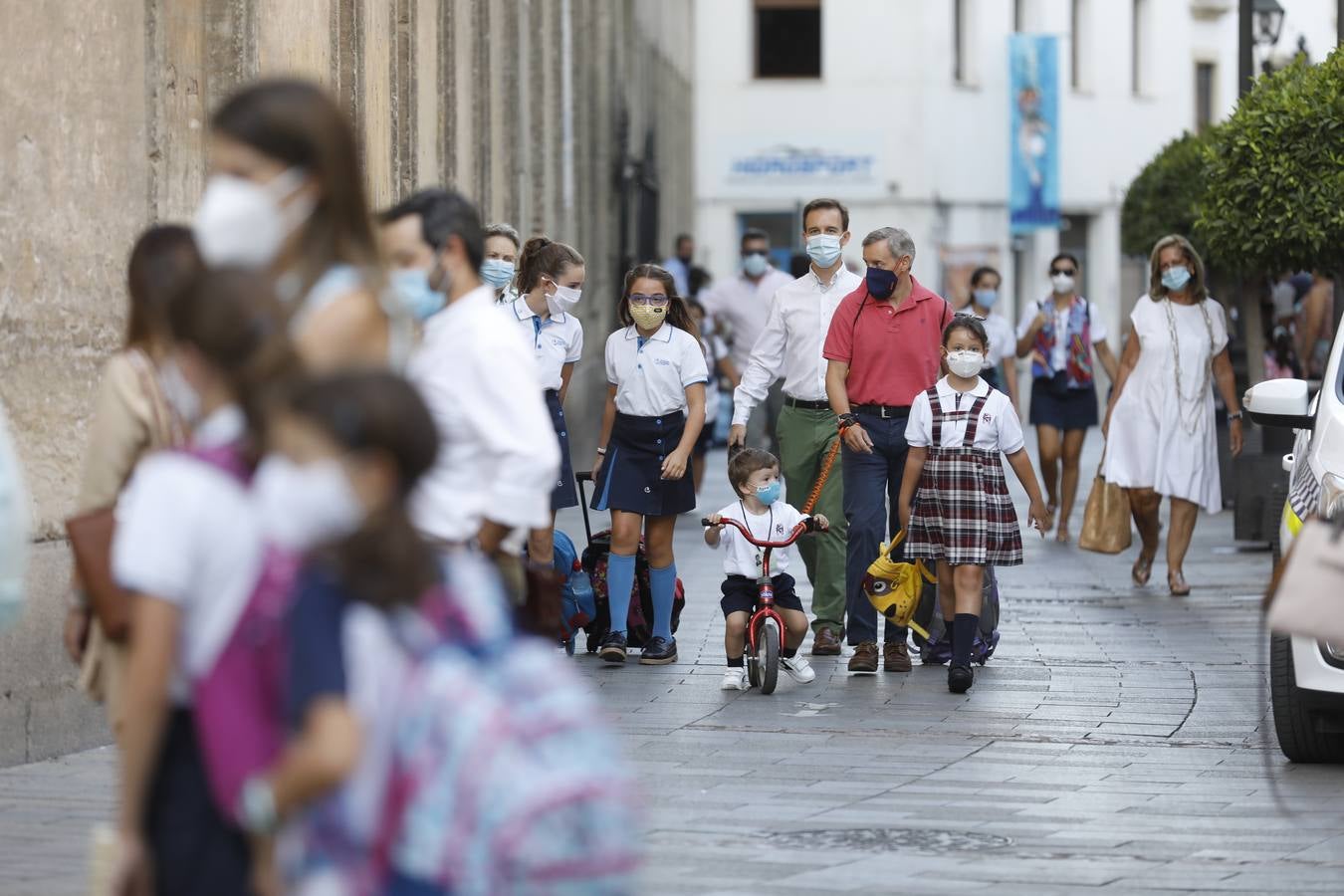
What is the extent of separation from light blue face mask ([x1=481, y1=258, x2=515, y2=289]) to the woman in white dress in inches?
188

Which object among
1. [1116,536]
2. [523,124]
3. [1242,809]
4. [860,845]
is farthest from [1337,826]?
[523,124]

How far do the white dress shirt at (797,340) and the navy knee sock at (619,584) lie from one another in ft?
3.03

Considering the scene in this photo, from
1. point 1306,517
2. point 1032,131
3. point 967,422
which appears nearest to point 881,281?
point 967,422

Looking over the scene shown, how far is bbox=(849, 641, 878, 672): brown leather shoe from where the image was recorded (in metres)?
10.9

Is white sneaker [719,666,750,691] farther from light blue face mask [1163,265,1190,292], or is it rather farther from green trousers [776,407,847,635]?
light blue face mask [1163,265,1190,292]

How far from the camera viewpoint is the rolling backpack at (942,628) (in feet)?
35.9

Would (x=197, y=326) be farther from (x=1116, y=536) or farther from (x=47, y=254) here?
(x=1116, y=536)

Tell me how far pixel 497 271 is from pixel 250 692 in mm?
6822

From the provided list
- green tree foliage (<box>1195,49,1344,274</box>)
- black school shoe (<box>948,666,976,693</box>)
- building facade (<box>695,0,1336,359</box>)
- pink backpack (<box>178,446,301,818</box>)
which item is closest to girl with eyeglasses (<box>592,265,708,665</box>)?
black school shoe (<box>948,666,976,693</box>)

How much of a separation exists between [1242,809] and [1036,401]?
9.82m

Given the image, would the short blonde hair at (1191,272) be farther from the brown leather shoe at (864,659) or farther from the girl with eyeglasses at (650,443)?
the brown leather shoe at (864,659)

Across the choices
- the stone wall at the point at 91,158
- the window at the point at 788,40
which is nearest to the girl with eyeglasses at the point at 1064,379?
the stone wall at the point at 91,158

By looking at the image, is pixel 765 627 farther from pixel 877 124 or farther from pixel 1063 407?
pixel 877 124

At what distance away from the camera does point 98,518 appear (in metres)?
5.07
